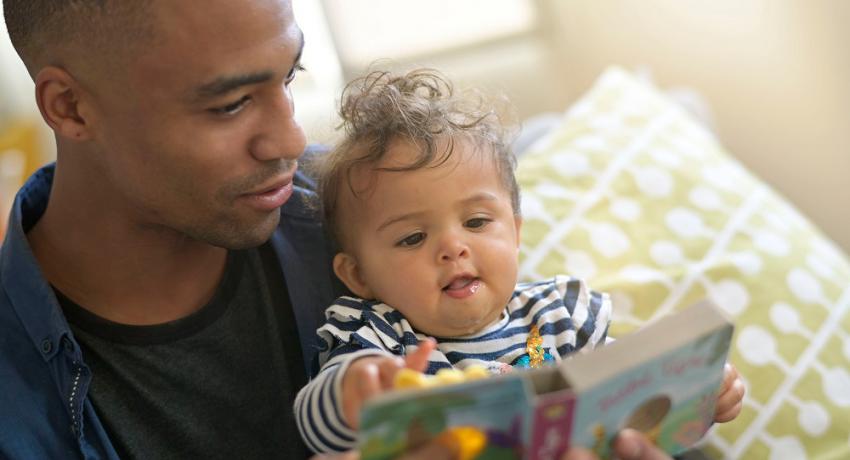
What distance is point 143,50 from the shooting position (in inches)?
49.5

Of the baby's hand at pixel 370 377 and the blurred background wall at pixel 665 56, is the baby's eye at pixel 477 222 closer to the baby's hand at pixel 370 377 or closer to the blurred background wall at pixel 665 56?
the baby's hand at pixel 370 377

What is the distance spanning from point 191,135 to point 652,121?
110 centimetres

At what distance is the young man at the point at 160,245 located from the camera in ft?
4.15

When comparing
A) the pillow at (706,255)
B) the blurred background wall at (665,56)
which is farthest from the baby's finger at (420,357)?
the blurred background wall at (665,56)

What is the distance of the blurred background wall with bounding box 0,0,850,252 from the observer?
2461 mm

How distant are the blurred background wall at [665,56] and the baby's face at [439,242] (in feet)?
3.40

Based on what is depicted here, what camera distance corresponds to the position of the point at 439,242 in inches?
49.5

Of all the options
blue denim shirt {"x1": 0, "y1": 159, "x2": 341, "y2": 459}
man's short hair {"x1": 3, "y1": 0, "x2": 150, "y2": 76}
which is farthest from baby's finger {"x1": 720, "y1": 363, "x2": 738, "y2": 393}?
man's short hair {"x1": 3, "y1": 0, "x2": 150, "y2": 76}

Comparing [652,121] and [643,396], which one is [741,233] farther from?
[643,396]

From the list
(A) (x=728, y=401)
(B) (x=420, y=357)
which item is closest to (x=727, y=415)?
(A) (x=728, y=401)

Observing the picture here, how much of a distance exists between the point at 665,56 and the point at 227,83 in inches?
72.7

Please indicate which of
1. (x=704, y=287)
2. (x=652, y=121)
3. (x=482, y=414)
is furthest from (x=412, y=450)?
(x=652, y=121)

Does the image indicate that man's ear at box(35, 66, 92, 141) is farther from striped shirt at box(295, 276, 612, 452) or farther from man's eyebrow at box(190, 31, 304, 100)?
striped shirt at box(295, 276, 612, 452)

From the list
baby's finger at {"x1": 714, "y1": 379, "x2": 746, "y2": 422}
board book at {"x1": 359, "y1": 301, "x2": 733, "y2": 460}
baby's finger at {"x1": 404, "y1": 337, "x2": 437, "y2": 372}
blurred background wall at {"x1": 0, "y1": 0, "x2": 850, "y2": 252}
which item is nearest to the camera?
board book at {"x1": 359, "y1": 301, "x2": 733, "y2": 460}
